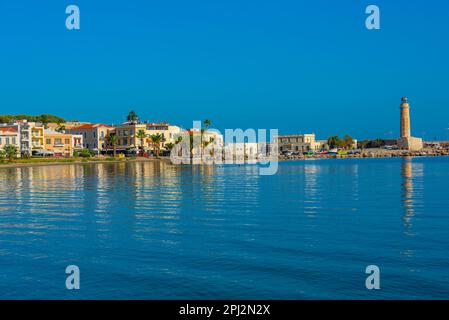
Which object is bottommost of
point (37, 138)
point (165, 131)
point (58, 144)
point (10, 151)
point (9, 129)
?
point (10, 151)

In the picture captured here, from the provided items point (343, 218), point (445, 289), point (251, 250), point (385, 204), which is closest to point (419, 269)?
point (445, 289)

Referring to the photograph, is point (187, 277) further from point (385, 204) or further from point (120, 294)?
point (385, 204)

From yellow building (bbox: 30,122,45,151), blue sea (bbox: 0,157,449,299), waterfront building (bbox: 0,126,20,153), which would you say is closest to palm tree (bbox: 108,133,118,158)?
yellow building (bbox: 30,122,45,151)

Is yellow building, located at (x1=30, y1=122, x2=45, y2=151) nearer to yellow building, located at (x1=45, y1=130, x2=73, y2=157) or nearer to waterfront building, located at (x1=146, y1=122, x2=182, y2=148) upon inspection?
yellow building, located at (x1=45, y1=130, x2=73, y2=157)

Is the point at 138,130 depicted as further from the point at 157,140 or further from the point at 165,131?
the point at 157,140

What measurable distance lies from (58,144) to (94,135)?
19271mm

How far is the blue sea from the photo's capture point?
1358cm

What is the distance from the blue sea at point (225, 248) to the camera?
13.6m

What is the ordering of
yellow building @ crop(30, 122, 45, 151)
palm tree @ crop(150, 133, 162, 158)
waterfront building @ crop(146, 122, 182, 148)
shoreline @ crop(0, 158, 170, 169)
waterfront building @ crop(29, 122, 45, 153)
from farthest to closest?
waterfront building @ crop(146, 122, 182, 148) → palm tree @ crop(150, 133, 162, 158) → yellow building @ crop(30, 122, 45, 151) → waterfront building @ crop(29, 122, 45, 153) → shoreline @ crop(0, 158, 170, 169)

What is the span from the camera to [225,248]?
60.2 ft

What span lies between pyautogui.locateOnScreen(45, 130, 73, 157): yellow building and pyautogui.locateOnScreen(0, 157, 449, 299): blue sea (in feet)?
301

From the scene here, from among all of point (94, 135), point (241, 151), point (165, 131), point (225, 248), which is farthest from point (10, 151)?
point (225, 248)

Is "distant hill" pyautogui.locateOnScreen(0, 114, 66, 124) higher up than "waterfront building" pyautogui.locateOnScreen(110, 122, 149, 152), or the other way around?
"distant hill" pyautogui.locateOnScreen(0, 114, 66, 124)
